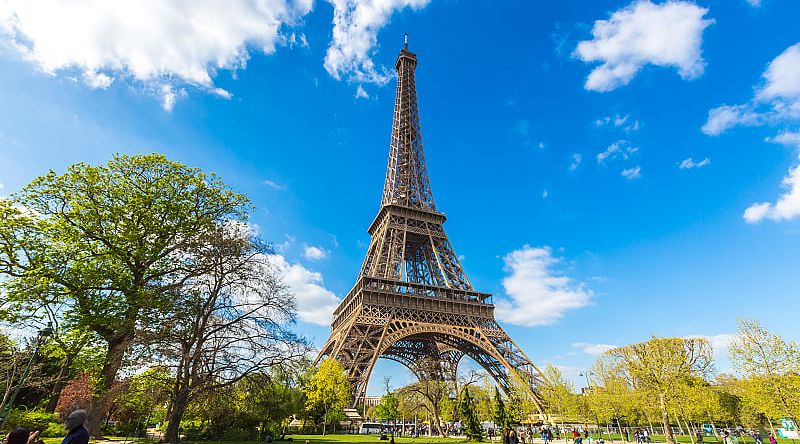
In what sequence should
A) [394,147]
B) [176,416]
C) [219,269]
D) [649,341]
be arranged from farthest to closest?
[394,147]
[649,341]
[219,269]
[176,416]

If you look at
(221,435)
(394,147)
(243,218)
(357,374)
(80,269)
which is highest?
(394,147)

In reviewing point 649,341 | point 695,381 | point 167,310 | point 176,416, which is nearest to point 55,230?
point 167,310

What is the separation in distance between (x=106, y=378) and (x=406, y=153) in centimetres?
4569

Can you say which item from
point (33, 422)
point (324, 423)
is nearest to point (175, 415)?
point (33, 422)

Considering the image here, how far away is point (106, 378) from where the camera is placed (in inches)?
600

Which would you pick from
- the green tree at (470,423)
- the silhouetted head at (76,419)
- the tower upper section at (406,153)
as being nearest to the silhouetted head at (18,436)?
the silhouetted head at (76,419)

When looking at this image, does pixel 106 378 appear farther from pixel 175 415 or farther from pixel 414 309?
pixel 414 309

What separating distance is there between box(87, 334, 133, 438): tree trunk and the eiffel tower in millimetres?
19500

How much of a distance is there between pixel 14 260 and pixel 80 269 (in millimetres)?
2383

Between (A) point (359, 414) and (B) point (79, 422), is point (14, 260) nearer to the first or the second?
(B) point (79, 422)

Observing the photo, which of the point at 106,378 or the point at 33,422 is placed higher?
the point at 106,378

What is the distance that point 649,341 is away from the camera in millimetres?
30391

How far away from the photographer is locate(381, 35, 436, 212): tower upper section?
51.7m

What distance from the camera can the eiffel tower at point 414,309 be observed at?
1401 inches
